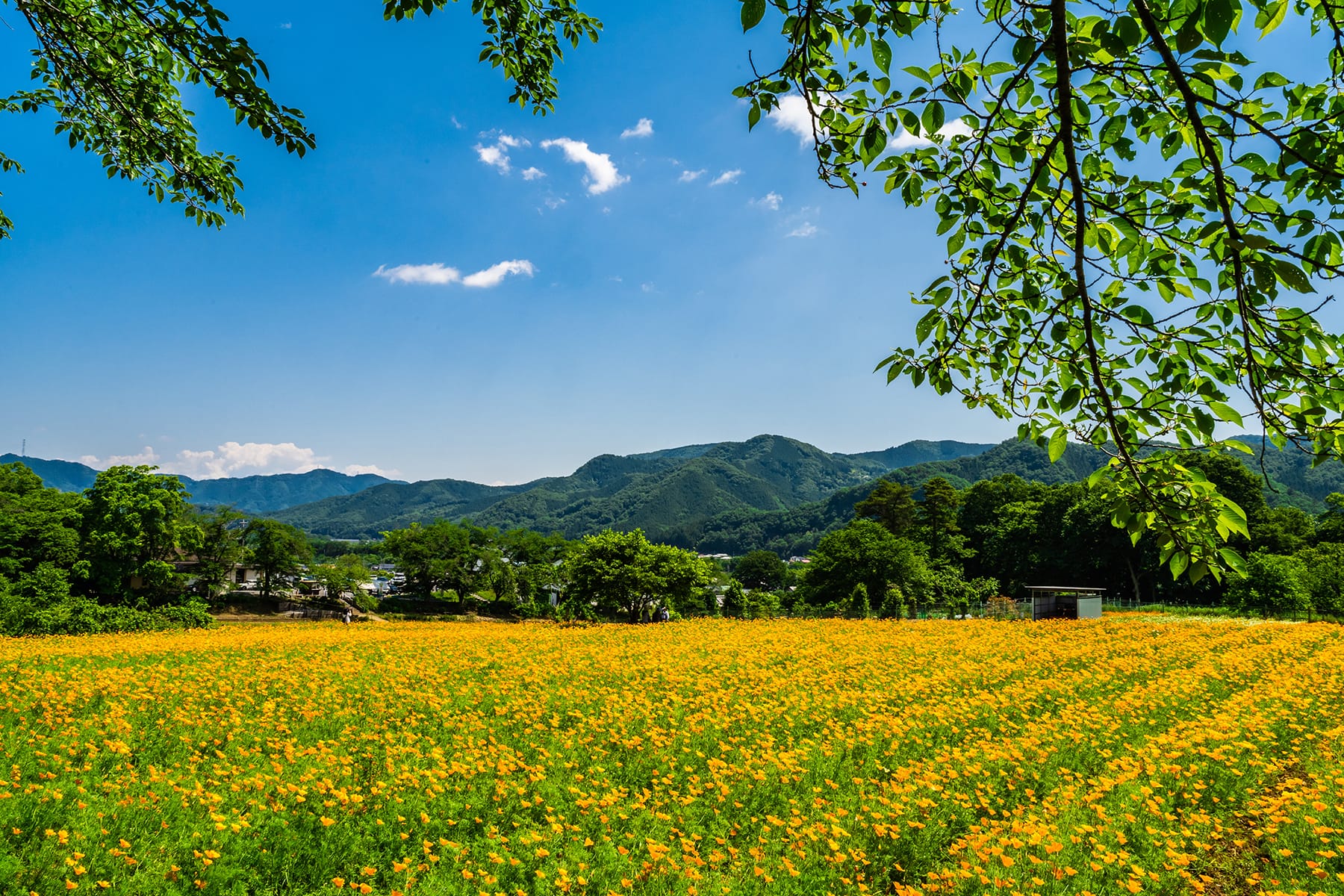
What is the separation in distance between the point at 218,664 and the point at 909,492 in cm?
5612

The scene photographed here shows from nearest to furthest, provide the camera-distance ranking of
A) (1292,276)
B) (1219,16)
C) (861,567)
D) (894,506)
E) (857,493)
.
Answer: (1219,16)
(1292,276)
(861,567)
(894,506)
(857,493)

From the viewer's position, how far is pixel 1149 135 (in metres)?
1.73

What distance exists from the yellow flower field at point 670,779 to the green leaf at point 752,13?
14.1 feet

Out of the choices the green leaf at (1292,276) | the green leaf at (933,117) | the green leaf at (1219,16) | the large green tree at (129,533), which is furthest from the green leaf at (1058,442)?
the large green tree at (129,533)

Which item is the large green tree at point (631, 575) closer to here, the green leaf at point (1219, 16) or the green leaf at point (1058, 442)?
the green leaf at point (1058, 442)

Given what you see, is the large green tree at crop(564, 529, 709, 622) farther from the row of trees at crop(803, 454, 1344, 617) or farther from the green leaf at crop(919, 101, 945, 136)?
the green leaf at crop(919, 101, 945, 136)

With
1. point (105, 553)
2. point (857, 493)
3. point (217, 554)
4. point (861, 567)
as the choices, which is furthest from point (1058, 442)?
point (857, 493)

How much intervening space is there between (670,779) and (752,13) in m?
6.06

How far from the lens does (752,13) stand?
1.09 meters

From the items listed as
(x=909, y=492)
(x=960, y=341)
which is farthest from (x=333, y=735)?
(x=909, y=492)

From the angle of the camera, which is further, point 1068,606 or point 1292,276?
point 1068,606

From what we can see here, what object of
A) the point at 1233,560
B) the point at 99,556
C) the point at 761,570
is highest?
the point at 1233,560

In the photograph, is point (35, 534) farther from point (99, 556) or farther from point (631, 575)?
point (631, 575)

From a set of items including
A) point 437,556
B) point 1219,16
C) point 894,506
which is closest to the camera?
point 1219,16
